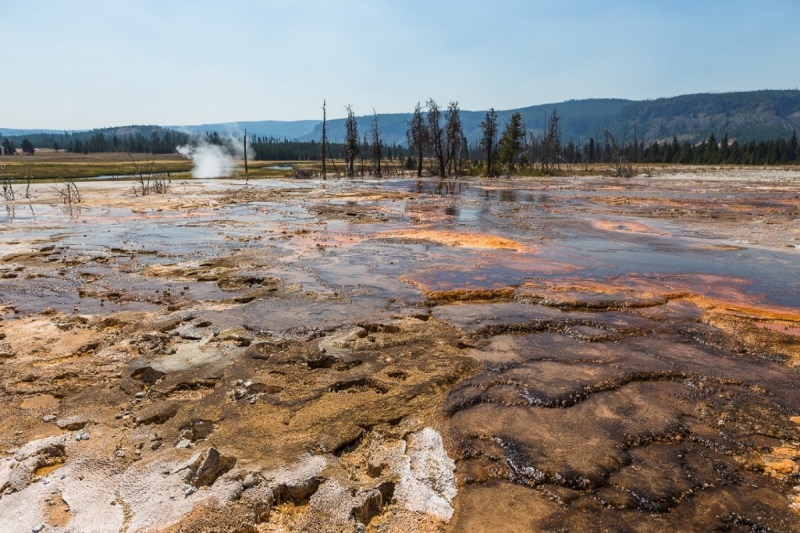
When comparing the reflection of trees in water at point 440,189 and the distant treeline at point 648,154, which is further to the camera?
the distant treeline at point 648,154

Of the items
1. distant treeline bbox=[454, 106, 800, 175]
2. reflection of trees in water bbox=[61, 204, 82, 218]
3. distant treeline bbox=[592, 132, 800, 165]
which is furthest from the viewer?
distant treeline bbox=[592, 132, 800, 165]

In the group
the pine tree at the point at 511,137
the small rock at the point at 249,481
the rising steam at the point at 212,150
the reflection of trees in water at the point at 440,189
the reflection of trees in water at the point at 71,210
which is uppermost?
the rising steam at the point at 212,150

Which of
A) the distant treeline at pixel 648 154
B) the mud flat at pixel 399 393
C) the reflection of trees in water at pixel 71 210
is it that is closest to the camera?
the mud flat at pixel 399 393

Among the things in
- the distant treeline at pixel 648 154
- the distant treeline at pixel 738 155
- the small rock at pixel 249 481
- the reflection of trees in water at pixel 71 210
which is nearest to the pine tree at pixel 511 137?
the distant treeline at pixel 648 154

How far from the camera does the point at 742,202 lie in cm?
2183

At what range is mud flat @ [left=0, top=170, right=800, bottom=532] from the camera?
298cm

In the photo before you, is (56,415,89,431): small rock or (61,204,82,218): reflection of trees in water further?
(61,204,82,218): reflection of trees in water

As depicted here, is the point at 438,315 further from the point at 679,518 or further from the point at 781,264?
the point at 781,264

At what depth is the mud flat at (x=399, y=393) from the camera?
298cm

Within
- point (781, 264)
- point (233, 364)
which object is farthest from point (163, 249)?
point (781, 264)

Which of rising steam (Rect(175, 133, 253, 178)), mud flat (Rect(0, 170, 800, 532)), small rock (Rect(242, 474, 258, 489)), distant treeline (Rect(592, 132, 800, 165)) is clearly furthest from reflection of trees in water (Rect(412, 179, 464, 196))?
rising steam (Rect(175, 133, 253, 178))

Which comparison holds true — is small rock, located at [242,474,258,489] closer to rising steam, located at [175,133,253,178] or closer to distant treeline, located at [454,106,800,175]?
distant treeline, located at [454,106,800,175]

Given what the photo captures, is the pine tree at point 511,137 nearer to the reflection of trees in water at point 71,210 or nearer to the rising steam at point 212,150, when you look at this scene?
the reflection of trees in water at point 71,210

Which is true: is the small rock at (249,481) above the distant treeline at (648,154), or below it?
below
